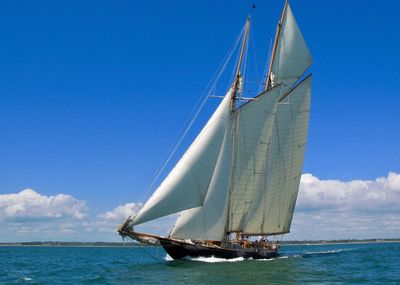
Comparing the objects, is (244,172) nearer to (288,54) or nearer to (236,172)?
(236,172)

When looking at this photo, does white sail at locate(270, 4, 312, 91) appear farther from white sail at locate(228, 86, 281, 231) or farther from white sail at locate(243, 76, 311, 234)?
white sail at locate(228, 86, 281, 231)

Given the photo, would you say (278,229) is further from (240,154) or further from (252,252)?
(240,154)

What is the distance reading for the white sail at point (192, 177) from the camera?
4627 centimetres

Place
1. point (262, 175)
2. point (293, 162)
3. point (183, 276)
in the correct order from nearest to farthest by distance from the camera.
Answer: point (183, 276), point (262, 175), point (293, 162)

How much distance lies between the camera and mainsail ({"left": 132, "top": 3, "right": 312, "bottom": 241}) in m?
48.6

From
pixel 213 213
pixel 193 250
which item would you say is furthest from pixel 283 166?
pixel 193 250

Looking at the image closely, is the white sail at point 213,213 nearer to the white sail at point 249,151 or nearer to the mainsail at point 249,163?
the mainsail at point 249,163

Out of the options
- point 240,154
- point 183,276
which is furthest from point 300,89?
point 183,276

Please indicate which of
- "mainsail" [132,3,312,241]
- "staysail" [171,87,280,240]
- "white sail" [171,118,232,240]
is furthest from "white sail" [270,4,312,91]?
"white sail" [171,118,232,240]

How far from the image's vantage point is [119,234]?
162 feet

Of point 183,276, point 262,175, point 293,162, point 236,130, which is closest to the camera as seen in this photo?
point 183,276

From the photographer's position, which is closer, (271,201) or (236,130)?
(236,130)

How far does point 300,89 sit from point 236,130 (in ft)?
37.5

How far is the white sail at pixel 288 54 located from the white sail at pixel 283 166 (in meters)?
2.92
